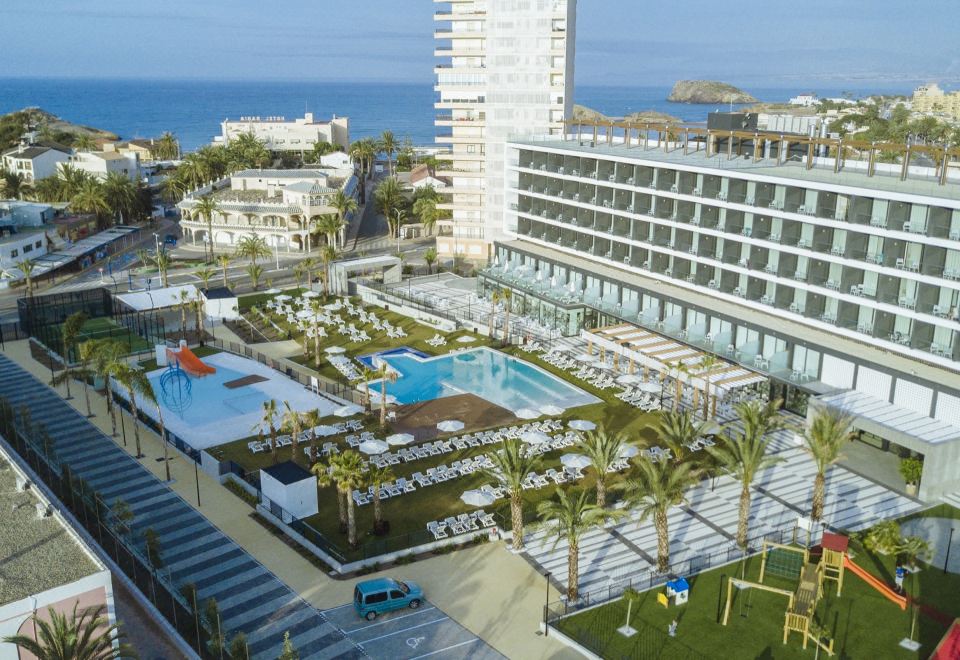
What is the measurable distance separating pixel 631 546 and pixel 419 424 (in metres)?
16.4

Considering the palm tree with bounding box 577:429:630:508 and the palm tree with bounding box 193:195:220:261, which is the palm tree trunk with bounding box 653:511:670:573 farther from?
the palm tree with bounding box 193:195:220:261

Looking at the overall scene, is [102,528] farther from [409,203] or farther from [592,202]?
[409,203]

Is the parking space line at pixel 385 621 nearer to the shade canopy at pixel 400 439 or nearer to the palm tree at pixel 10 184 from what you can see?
the shade canopy at pixel 400 439

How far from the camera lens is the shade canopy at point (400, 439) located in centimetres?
4256

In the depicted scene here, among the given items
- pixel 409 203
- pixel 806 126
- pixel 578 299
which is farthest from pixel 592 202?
pixel 409 203

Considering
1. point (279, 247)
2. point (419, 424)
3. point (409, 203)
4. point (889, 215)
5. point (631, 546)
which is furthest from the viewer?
point (409, 203)

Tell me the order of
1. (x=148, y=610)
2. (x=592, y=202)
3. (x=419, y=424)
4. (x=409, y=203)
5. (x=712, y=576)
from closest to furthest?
(x=148, y=610)
(x=712, y=576)
(x=419, y=424)
(x=592, y=202)
(x=409, y=203)

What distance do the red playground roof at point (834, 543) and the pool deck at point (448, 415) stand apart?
63.2 ft

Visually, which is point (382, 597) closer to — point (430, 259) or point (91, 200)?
point (430, 259)

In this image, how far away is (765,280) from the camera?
51.7m

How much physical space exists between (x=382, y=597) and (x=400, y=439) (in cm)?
1376

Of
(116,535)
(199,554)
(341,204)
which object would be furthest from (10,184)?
Result: (199,554)

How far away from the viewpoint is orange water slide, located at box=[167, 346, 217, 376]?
54656 millimetres

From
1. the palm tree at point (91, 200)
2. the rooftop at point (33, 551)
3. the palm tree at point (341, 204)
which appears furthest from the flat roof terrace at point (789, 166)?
the palm tree at point (91, 200)
